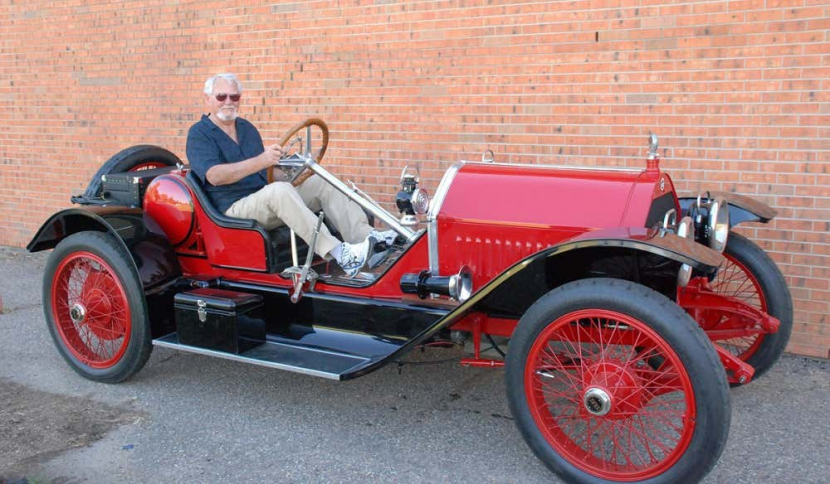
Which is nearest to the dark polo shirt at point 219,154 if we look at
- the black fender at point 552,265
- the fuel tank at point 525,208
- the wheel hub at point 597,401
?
the fuel tank at point 525,208

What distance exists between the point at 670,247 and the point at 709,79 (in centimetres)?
210

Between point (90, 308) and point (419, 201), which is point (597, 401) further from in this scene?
point (90, 308)

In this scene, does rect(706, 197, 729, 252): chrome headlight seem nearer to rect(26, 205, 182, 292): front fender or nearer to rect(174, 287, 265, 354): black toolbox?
rect(174, 287, 265, 354): black toolbox

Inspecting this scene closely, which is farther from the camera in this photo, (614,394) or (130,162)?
(130,162)

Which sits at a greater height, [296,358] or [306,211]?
[306,211]

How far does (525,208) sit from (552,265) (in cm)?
29

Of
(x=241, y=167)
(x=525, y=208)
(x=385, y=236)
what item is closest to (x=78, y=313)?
(x=241, y=167)

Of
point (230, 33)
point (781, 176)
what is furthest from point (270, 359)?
point (230, 33)

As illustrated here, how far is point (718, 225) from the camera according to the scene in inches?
131

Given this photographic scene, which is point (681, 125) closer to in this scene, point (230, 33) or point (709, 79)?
point (709, 79)

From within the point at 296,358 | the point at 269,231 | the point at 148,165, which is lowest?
the point at 296,358

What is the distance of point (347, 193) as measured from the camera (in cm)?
382

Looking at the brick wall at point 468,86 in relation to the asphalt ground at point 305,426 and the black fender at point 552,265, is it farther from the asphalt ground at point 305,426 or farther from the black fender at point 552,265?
the black fender at point 552,265

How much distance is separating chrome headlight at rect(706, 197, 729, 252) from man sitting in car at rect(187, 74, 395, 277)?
5.54 ft
